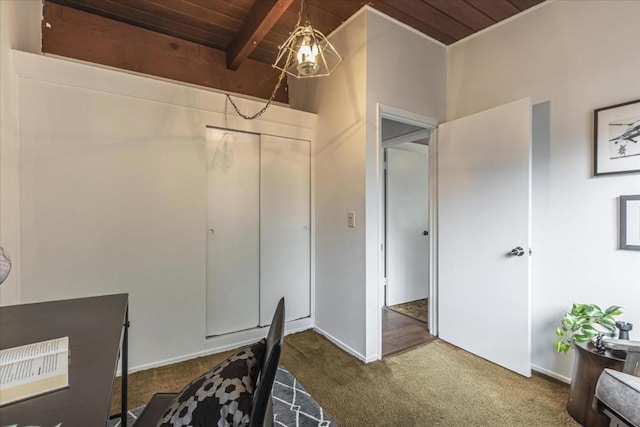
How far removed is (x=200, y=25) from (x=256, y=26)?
596 mm

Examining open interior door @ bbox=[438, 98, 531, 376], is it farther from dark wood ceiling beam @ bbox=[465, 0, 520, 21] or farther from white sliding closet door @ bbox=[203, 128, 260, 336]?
white sliding closet door @ bbox=[203, 128, 260, 336]

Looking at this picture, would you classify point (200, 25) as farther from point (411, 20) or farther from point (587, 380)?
point (587, 380)

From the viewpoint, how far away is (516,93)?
2277 millimetres

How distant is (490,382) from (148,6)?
12.1 feet

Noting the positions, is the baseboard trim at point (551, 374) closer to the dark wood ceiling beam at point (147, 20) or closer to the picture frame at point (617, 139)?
the picture frame at point (617, 139)

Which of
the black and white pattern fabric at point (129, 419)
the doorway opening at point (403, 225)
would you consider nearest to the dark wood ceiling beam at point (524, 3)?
the doorway opening at point (403, 225)

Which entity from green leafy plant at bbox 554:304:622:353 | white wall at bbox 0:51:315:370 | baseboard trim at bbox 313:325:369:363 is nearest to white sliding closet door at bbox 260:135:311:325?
baseboard trim at bbox 313:325:369:363

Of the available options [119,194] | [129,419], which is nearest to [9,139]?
[119,194]

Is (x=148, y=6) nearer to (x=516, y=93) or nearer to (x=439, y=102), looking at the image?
(x=439, y=102)

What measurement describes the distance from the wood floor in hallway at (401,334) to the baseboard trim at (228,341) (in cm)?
80

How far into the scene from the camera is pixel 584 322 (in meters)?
1.78

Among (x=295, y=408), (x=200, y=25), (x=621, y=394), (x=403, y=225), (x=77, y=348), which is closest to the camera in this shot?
(x=77, y=348)

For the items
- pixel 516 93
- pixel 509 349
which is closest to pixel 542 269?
pixel 509 349

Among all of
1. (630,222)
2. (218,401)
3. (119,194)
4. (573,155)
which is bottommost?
(218,401)
